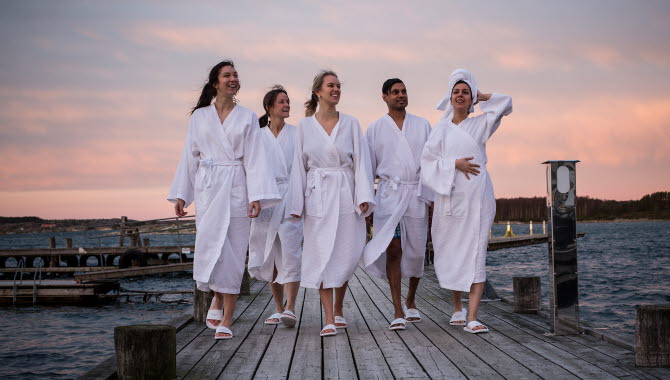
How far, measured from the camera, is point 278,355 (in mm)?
4039

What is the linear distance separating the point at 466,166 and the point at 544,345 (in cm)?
138

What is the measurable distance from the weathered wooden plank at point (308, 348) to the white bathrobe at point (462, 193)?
1085mm

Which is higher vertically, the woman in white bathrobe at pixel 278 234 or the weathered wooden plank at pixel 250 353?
the woman in white bathrobe at pixel 278 234

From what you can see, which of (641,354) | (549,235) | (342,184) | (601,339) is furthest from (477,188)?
(641,354)

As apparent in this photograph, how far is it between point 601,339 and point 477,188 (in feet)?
4.32

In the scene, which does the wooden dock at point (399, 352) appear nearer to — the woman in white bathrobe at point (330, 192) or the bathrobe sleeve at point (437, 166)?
the woman in white bathrobe at point (330, 192)

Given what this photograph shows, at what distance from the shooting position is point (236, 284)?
486 cm

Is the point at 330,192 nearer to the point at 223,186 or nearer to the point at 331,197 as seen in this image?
the point at 331,197

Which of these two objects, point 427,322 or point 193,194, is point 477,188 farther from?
point 193,194

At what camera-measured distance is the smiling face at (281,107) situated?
582 centimetres

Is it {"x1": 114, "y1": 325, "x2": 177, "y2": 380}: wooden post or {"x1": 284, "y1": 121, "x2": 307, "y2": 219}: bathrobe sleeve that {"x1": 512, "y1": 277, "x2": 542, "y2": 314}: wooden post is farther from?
{"x1": 114, "y1": 325, "x2": 177, "y2": 380}: wooden post

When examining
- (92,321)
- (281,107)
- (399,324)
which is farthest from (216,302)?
(92,321)

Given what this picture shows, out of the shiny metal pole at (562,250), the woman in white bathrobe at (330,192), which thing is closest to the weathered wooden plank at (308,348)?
the woman in white bathrobe at (330,192)

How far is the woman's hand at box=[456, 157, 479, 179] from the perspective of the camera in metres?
4.88
